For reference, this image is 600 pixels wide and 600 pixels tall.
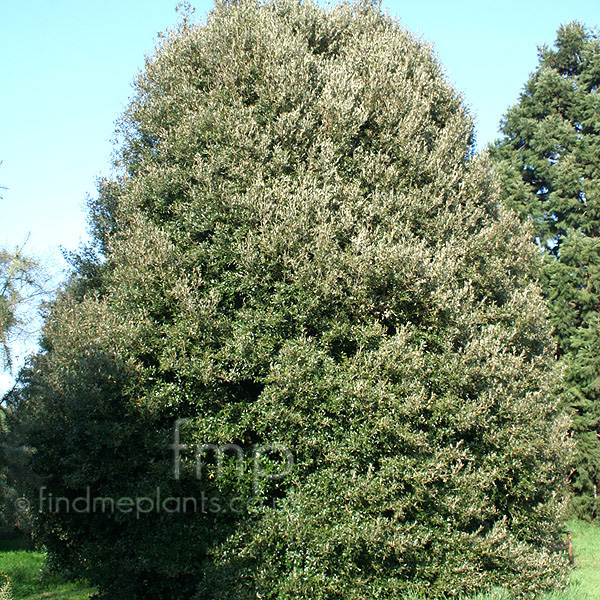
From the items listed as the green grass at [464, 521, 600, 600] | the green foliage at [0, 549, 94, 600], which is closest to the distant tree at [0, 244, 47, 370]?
the green foliage at [0, 549, 94, 600]

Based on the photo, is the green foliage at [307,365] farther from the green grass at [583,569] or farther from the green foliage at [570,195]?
the green foliage at [570,195]

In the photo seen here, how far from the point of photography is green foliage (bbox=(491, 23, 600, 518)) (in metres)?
24.8

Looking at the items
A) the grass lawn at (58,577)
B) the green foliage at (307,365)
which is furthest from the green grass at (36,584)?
the green foliage at (307,365)

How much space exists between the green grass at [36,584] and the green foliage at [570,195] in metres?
20.8

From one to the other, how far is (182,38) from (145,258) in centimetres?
694

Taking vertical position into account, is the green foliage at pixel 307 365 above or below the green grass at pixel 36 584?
above

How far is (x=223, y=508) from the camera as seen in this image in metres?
11.5

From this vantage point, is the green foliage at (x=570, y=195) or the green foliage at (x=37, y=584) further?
the green foliage at (x=570, y=195)

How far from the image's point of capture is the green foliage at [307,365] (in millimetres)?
11094

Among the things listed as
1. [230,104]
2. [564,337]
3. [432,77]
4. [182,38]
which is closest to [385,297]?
[230,104]

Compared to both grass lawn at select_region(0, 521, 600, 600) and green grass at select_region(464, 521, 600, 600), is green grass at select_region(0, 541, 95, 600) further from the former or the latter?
green grass at select_region(464, 521, 600, 600)

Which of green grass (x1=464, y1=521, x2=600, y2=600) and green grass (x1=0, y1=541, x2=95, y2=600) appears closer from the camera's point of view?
green grass (x1=464, y1=521, x2=600, y2=600)

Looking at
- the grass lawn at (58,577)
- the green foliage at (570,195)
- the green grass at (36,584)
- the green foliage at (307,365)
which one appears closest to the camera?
the green foliage at (307,365)

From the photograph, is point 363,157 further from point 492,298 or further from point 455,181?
point 492,298
